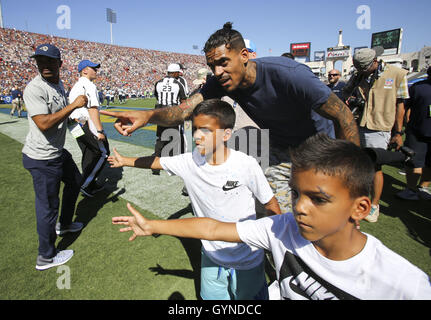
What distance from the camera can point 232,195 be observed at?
1902mm

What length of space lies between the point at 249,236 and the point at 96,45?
187ft

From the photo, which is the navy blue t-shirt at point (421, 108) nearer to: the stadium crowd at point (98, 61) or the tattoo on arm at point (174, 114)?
the tattoo on arm at point (174, 114)

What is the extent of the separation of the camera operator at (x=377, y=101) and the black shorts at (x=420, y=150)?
20.6 inches

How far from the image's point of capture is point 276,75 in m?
1.92

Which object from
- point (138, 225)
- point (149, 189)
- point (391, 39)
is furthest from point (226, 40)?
point (391, 39)

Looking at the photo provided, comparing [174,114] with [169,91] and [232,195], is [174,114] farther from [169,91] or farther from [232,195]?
[169,91]

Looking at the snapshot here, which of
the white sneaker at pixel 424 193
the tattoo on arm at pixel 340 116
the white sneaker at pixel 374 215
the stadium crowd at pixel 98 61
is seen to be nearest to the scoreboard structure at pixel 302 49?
the stadium crowd at pixel 98 61

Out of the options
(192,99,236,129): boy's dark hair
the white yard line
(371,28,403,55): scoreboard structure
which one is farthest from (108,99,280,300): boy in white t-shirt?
→ (371,28,403,55): scoreboard structure

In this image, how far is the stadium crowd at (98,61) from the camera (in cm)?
3378

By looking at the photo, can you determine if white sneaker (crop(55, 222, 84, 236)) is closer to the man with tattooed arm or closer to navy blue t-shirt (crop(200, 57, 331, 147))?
the man with tattooed arm

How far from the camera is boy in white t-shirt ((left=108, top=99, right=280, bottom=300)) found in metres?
1.88

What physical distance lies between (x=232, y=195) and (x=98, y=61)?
50661 millimetres
